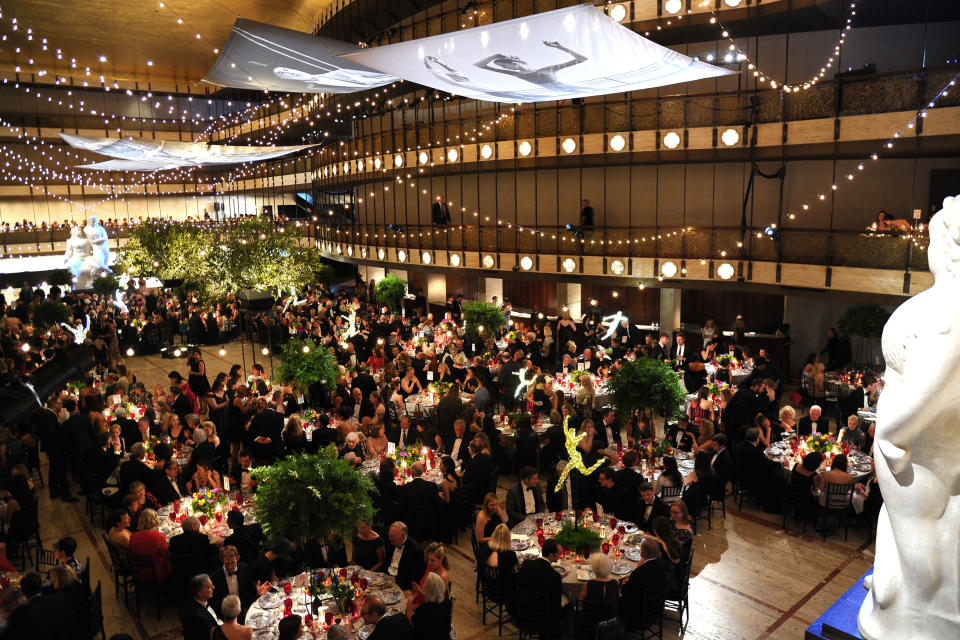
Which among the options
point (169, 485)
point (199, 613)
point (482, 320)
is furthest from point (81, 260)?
point (199, 613)

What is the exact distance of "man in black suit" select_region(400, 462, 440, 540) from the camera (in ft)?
27.9

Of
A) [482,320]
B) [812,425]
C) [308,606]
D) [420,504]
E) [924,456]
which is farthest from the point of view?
[482,320]

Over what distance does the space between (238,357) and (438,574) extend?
16108mm

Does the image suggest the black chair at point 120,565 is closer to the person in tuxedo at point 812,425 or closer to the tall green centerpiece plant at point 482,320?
the person in tuxedo at point 812,425

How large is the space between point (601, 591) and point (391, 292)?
16.9m

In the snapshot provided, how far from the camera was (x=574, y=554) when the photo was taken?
7180 mm

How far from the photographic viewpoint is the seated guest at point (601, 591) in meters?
6.50

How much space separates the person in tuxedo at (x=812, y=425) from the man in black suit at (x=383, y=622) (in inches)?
284

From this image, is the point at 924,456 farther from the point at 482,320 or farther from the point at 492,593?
the point at 482,320

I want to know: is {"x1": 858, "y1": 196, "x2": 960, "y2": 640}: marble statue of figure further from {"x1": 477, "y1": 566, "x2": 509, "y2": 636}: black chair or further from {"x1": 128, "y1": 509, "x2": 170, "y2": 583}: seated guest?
{"x1": 128, "y1": 509, "x2": 170, "y2": 583}: seated guest

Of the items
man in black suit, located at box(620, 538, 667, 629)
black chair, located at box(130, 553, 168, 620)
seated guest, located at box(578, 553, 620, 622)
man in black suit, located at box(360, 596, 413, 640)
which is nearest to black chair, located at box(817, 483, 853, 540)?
man in black suit, located at box(620, 538, 667, 629)

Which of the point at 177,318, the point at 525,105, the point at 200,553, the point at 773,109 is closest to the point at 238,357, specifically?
the point at 177,318

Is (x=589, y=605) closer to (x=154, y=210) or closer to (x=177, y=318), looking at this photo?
(x=177, y=318)

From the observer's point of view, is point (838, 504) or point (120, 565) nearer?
point (120, 565)
